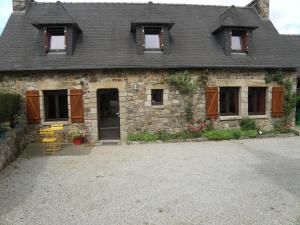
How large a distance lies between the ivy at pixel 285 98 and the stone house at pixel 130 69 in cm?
29

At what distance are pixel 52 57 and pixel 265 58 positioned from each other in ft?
29.4

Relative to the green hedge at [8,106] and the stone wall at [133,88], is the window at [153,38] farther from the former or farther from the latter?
the green hedge at [8,106]

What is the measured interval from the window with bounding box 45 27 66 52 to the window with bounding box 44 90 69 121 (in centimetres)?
179

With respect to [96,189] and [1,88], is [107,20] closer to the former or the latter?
[1,88]

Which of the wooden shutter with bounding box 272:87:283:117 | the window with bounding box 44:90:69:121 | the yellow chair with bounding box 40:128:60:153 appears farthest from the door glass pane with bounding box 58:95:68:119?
the wooden shutter with bounding box 272:87:283:117

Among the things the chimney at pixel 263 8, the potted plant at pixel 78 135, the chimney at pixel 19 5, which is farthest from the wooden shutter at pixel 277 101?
the chimney at pixel 19 5

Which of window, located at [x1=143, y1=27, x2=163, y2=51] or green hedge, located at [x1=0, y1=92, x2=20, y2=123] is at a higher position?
window, located at [x1=143, y1=27, x2=163, y2=51]

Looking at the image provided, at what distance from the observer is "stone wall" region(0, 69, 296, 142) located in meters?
10.1

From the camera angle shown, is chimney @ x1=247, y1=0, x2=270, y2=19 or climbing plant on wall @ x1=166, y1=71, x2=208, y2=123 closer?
climbing plant on wall @ x1=166, y1=71, x2=208, y2=123

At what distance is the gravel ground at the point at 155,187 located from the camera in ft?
14.1

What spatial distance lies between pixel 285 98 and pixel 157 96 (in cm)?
570

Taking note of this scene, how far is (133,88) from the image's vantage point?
33.9 ft

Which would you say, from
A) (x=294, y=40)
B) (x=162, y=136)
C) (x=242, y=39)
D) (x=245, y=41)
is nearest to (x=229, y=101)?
(x=245, y=41)

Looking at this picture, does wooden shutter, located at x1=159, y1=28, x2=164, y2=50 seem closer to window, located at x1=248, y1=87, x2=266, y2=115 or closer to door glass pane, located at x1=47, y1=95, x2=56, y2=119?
window, located at x1=248, y1=87, x2=266, y2=115
